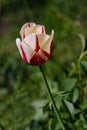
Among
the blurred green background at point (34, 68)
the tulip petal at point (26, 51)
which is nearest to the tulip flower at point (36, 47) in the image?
the tulip petal at point (26, 51)

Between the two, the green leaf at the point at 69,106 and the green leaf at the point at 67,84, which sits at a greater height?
the green leaf at the point at 67,84

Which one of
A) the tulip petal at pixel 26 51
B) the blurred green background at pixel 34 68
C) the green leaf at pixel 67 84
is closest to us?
the tulip petal at pixel 26 51

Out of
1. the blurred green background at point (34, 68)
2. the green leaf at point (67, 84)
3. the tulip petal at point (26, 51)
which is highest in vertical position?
the tulip petal at point (26, 51)

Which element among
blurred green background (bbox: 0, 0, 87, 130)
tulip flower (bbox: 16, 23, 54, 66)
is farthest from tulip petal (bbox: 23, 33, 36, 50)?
blurred green background (bbox: 0, 0, 87, 130)

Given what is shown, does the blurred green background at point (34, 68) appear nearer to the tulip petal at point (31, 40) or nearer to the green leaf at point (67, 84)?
the green leaf at point (67, 84)

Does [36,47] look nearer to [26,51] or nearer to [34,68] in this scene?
[26,51]

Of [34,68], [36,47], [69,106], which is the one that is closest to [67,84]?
[69,106]

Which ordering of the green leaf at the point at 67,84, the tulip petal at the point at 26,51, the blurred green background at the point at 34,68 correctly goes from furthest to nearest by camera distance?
the blurred green background at the point at 34,68, the green leaf at the point at 67,84, the tulip petal at the point at 26,51

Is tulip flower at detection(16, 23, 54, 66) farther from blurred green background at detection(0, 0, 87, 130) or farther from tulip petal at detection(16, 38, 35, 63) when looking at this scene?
blurred green background at detection(0, 0, 87, 130)

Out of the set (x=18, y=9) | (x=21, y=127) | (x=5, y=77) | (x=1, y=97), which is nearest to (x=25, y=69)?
(x=5, y=77)
